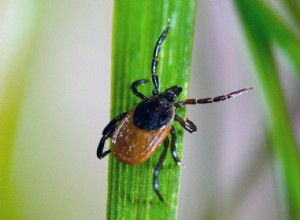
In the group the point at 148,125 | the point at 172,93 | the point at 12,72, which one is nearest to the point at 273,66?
the point at 172,93

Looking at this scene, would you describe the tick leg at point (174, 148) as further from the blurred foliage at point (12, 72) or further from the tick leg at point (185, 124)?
the blurred foliage at point (12, 72)

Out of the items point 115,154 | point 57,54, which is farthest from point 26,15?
point 115,154

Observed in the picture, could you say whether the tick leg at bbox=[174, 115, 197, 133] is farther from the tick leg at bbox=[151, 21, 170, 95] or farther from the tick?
the tick leg at bbox=[151, 21, 170, 95]

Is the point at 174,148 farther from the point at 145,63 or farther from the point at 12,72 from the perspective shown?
the point at 12,72

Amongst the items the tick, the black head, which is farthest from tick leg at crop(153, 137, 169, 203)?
the black head

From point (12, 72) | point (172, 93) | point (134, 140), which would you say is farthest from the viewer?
point (12, 72)

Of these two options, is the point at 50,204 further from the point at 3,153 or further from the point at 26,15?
the point at 26,15

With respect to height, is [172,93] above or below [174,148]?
above

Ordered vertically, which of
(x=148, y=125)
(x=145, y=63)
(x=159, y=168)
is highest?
(x=145, y=63)
